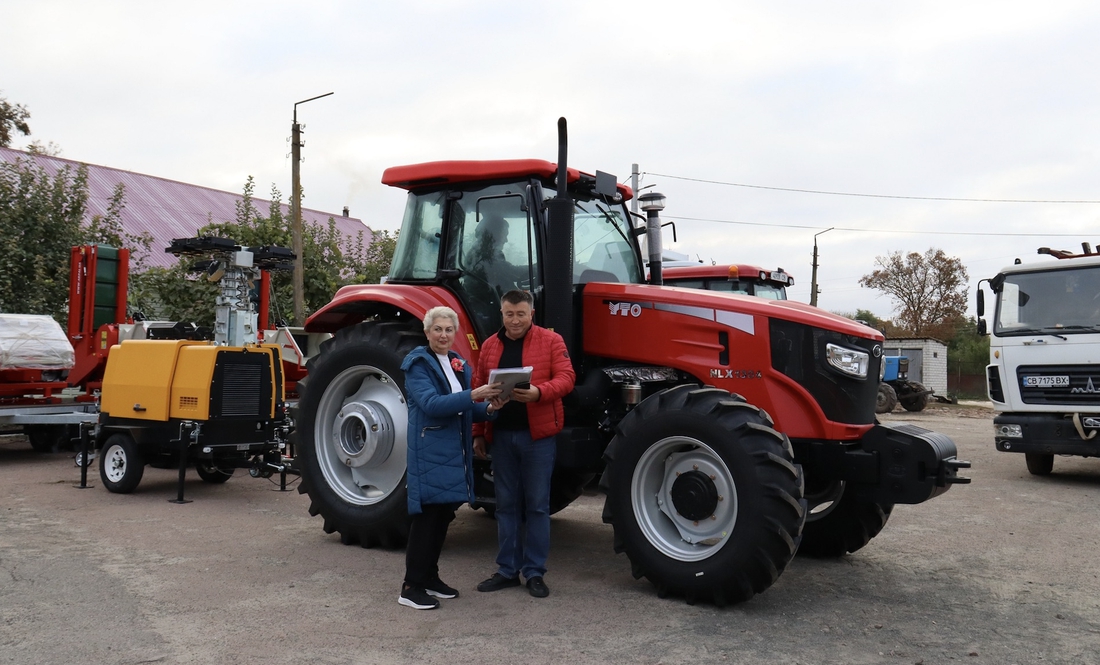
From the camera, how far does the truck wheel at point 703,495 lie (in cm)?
460

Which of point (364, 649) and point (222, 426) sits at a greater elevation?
point (222, 426)

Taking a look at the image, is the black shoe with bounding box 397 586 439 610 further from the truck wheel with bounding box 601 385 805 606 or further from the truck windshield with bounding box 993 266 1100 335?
the truck windshield with bounding box 993 266 1100 335

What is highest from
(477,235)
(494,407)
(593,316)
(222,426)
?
(477,235)

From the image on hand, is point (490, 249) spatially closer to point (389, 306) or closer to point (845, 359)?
point (389, 306)

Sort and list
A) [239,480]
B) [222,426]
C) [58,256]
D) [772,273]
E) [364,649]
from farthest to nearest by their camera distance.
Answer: [58,256]
[772,273]
[239,480]
[222,426]
[364,649]

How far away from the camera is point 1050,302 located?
10266mm

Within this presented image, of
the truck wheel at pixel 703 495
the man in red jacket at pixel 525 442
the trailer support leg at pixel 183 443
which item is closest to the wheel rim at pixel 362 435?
the man in red jacket at pixel 525 442

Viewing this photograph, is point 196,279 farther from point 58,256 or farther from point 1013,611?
point 1013,611

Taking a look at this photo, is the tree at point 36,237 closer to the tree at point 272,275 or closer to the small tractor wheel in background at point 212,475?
the tree at point 272,275

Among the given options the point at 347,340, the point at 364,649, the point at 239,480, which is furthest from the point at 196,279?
the point at 364,649

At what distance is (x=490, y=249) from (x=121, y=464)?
15.2 feet

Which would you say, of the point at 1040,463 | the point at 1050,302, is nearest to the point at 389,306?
the point at 1050,302

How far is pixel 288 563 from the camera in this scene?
227 inches

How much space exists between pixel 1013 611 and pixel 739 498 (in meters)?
1.68
